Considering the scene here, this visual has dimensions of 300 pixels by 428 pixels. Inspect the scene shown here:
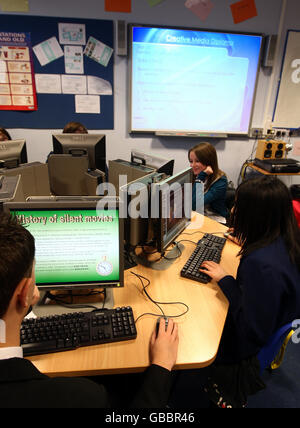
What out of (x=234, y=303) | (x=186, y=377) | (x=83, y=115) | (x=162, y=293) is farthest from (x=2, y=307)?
(x=83, y=115)

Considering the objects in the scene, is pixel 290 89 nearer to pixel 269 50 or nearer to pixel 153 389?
pixel 269 50

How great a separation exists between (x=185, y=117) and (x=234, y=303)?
2.50m

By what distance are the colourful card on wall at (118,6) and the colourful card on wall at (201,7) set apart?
0.57m

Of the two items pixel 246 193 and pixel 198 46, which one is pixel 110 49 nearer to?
pixel 198 46

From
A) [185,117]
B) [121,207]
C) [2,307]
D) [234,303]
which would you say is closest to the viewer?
[2,307]

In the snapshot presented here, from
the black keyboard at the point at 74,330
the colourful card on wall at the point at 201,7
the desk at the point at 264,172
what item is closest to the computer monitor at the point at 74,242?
the black keyboard at the point at 74,330

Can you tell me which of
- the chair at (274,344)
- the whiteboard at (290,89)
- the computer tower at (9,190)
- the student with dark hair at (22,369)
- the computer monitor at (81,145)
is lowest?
the chair at (274,344)

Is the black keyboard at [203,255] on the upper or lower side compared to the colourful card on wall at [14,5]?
lower

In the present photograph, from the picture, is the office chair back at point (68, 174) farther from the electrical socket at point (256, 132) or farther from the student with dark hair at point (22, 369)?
the electrical socket at point (256, 132)

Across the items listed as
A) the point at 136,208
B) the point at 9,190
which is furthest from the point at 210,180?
the point at 9,190

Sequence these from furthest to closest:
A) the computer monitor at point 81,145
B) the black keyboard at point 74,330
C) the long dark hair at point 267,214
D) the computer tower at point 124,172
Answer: the computer monitor at point 81,145 → the computer tower at point 124,172 → the long dark hair at point 267,214 → the black keyboard at point 74,330

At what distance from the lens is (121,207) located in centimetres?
104

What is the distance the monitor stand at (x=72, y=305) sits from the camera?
1.13m

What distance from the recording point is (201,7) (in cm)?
298
